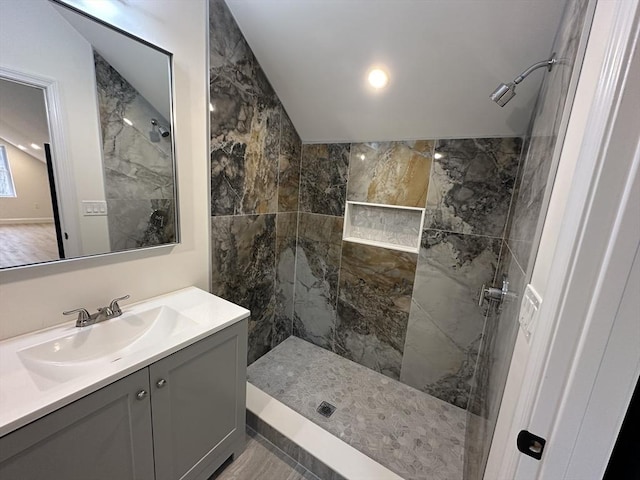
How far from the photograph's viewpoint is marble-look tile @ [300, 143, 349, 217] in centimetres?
219

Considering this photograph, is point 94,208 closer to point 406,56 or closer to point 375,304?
point 406,56

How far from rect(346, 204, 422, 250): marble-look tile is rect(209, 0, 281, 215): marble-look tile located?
77 cm

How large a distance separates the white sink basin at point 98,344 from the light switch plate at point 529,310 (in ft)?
4.17

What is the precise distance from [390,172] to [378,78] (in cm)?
64

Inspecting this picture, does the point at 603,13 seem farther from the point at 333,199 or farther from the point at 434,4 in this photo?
the point at 333,199

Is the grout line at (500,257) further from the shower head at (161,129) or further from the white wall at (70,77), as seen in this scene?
the white wall at (70,77)

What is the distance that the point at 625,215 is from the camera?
1.43 ft

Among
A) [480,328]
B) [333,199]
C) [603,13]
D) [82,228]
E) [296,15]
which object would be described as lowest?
[480,328]

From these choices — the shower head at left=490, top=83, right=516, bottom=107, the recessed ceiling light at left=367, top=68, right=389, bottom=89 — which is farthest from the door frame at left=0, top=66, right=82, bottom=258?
the shower head at left=490, top=83, right=516, bottom=107

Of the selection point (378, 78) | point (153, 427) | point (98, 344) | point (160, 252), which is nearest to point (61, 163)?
point (160, 252)

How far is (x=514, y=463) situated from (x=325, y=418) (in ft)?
4.64

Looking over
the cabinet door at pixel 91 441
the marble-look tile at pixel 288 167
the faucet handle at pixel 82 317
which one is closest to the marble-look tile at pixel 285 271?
the marble-look tile at pixel 288 167

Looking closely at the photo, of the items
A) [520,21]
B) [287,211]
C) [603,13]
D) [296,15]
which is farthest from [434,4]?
[287,211]

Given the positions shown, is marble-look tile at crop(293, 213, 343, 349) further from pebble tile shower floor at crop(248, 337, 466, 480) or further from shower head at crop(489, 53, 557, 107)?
shower head at crop(489, 53, 557, 107)
